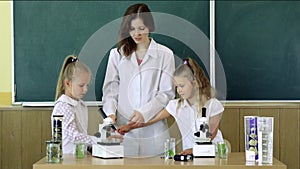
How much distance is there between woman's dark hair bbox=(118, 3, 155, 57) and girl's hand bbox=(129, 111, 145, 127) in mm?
342

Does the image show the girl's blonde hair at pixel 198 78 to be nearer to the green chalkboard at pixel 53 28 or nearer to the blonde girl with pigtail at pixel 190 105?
the blonde girl with pigtail at pixel 190 105

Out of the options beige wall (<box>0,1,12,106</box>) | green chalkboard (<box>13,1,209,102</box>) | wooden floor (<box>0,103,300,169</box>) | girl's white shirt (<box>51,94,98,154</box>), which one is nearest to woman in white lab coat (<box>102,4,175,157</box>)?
girl's white shirt (<box>51,94,98,154</box>)

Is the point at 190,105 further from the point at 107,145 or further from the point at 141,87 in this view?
the point at 107,145

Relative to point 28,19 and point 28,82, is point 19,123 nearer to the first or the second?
point 28,82

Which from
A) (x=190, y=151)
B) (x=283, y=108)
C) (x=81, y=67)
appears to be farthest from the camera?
(x=283, y=108)

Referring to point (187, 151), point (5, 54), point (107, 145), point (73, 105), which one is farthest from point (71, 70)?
point (5, 54)

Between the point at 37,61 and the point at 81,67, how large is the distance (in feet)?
2.45

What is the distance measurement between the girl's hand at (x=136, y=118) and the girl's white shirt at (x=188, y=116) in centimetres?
16

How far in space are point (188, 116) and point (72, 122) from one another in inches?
25.2

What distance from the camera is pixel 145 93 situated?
3246mm

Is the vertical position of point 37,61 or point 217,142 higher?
point 37,61

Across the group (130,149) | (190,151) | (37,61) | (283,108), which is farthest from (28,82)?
(283,108)

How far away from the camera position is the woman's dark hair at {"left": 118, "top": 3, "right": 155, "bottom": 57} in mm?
3270

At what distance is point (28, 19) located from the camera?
3.88 metres
